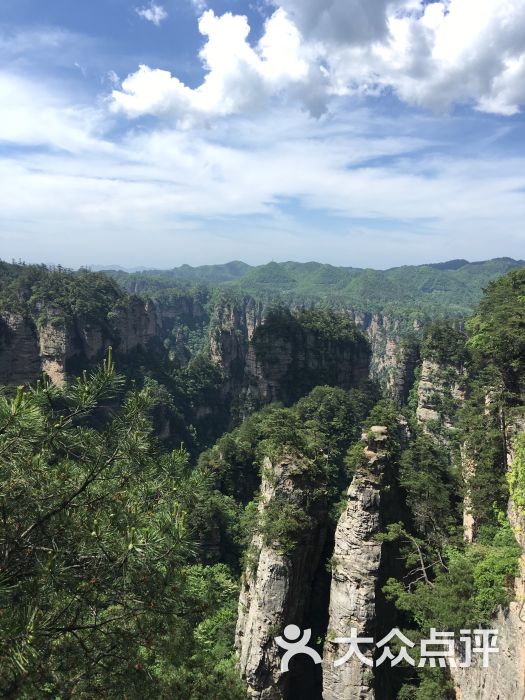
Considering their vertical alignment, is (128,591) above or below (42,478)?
below

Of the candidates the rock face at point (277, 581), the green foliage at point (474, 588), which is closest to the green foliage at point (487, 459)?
the green foliage at point (474, 588)

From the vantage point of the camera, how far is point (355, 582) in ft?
57.4

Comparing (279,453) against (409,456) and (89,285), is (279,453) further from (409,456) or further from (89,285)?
(89,285)

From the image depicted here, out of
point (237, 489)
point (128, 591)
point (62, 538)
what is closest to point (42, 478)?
point (62, 538)

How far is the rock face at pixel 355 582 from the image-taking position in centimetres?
1703

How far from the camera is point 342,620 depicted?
17.5 m

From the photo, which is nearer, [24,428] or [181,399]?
[24,428]

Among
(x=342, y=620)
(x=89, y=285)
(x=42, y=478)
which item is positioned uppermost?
(x=89, y=285)

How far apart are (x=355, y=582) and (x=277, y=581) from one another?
322cm

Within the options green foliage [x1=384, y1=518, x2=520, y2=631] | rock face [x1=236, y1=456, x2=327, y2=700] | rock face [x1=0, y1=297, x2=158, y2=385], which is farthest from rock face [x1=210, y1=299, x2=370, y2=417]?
green foliage [x1=384, y1=518, x2=520, y2=631]

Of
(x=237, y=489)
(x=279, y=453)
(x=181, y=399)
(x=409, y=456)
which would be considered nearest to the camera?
(x=279, y=453)

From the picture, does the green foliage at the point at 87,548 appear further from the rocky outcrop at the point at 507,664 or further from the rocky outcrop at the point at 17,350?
the rocky outcrop at the point at 17,350

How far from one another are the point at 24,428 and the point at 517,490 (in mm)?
16151

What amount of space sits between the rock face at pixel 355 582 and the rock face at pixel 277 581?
5.06ft
